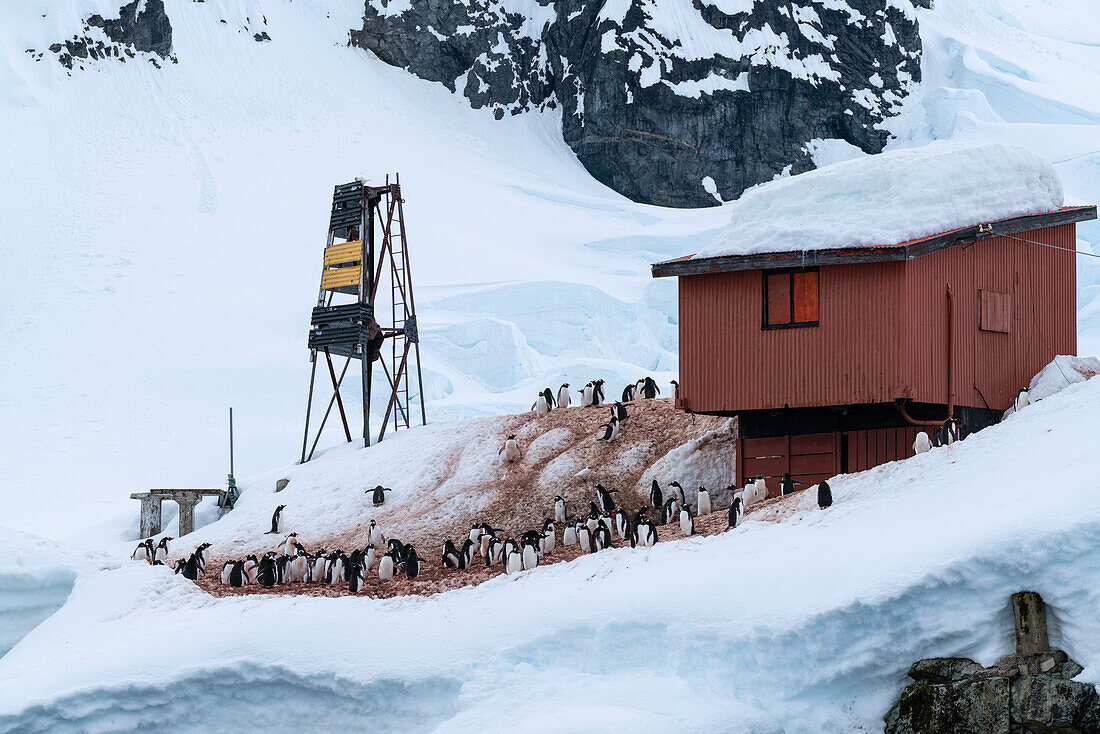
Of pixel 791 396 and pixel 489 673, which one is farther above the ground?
pixel 791 396

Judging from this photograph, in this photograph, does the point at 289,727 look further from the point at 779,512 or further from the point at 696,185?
the point at 696,185

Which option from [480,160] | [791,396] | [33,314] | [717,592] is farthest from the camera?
[480,160]

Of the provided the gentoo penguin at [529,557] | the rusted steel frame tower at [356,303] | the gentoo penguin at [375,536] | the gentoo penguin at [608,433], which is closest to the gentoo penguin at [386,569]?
the gentoo penguin at [375,536]

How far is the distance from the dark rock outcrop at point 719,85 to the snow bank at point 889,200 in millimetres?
68945

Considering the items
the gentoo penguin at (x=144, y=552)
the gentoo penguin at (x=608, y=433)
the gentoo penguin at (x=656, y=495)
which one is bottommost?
the gentoo penguin at (x=144, y=552)

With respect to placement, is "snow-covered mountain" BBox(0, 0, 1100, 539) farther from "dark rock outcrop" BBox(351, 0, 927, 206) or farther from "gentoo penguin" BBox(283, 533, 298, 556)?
"gentoo penguin" BBox(283, 533, 298, 556)

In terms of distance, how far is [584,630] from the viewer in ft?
45.9

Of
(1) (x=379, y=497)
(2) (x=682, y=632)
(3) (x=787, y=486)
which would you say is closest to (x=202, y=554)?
(1) (x=379, y=497)

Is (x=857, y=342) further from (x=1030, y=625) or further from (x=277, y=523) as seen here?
(x=277, y=523)

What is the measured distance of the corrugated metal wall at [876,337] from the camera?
68.2 feet

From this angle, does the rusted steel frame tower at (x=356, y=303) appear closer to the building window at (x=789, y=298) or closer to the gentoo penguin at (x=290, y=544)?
the gentoo penguin at (x=290, y=544)

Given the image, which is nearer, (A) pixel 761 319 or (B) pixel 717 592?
(B) pixel 717 592

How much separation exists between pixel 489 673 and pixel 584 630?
1.18 m

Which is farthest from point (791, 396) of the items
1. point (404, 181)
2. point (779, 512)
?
point (404, 181)
